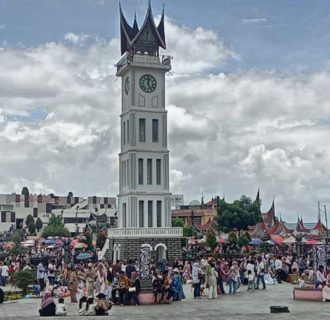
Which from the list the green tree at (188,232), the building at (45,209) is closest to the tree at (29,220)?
the building at (45,209)

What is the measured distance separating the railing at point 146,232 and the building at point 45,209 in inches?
2801

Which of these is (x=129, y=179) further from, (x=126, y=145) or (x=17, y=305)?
(x=17, y=305)

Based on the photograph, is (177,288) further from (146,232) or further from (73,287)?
(146,232)

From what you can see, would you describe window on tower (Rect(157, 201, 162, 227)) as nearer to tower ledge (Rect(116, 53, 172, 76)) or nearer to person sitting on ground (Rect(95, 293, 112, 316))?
tower ledge (Rect(116, 53, 172, 76))

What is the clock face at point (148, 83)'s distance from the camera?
204 ft

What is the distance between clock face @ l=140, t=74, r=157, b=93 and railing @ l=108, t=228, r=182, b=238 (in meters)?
13.2

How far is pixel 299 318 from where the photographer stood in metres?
18.9

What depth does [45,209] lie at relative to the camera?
145m

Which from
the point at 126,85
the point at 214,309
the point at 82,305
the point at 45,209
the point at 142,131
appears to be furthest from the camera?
the point at 45,209

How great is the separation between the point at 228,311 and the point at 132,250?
35656 mm

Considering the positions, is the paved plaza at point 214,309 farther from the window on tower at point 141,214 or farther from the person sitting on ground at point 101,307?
the window on tower at point 141,214

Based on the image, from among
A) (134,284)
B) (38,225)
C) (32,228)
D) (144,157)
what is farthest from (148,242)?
(38,225)

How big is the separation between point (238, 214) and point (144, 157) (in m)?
18.1

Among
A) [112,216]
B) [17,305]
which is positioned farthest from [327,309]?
[112,216]
